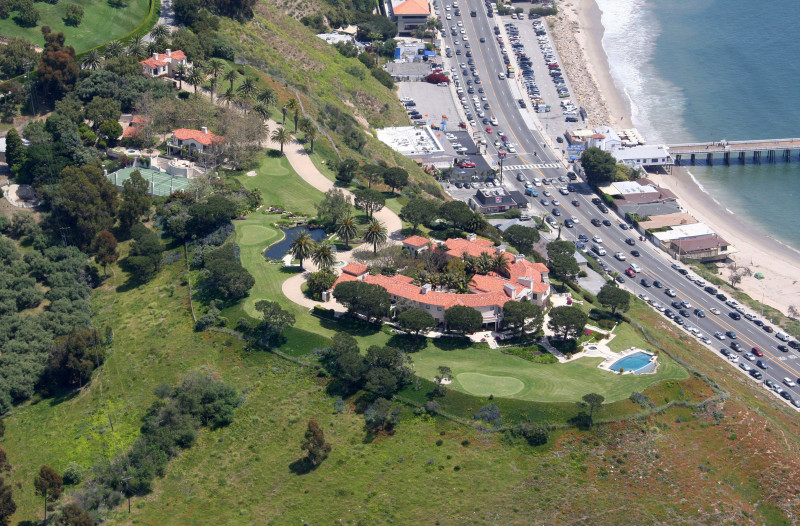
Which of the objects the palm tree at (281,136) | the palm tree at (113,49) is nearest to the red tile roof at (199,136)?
the palm tree at (281,136)

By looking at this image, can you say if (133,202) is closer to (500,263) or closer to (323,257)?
(323,257)

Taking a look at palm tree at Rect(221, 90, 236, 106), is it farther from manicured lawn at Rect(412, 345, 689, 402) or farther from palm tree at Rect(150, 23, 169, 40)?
manicured lawn at Rect(412, 345, 689, 402)

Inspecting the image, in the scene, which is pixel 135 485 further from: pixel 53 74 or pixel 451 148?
pixel 451 148

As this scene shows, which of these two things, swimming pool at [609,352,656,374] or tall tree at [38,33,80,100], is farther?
tall tree at [38,33,80,100]

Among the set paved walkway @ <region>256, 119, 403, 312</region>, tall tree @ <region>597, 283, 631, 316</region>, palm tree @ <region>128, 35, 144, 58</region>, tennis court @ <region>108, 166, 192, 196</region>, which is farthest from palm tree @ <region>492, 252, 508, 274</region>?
palm tree @ <region>128, 35, 144, 58</region>

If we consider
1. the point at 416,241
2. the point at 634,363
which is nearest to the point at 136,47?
the point at 416,241

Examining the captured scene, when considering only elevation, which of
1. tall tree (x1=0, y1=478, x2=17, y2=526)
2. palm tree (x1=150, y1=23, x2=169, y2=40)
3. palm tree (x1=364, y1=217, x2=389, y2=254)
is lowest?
tall tree (x1=0, y1=478, x2=17, y2=526)

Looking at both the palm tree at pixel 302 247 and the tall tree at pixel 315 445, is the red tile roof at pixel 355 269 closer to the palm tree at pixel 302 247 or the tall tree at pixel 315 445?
the palm tree at pixel 302 247
